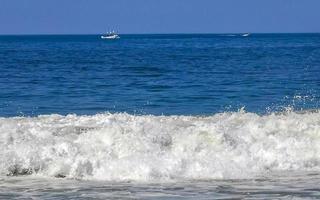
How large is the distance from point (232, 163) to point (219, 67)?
106 feet

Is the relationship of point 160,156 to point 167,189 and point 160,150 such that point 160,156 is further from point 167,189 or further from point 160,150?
point 167,189

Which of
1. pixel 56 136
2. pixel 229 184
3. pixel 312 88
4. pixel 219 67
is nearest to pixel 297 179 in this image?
pixel 229 184

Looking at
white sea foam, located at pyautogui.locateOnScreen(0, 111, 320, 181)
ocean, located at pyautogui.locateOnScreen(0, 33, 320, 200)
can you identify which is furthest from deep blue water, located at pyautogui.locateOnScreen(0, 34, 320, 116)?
white sea foam, located at pyautogui.locateOnScreen(0, 111, 320, 181)

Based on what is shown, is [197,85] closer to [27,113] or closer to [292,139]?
[27,113]

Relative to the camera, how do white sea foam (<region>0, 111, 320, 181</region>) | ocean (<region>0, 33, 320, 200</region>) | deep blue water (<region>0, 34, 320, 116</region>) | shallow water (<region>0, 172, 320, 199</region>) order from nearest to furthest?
shallow water (<region>0, 172, 320, 199</region>) < ocean (<region>0, 33, 320, 200</region>) < white sea foam (<region>0, 111, 320, 181</region>) < deep blue water (<region>0, 34, 320, 116</region>)

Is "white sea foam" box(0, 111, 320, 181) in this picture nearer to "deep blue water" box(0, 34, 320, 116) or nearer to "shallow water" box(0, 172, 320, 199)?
"shallow water" box(0, 172, 320, 199)

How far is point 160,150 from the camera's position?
13.2 meters

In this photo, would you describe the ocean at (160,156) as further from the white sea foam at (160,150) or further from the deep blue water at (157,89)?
the deep blue water at (157,89)

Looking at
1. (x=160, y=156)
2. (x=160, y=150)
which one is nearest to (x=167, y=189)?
(x=160, y=156)

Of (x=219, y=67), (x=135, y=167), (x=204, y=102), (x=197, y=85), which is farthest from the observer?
(x=219, y=67)

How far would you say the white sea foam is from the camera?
12000 mm

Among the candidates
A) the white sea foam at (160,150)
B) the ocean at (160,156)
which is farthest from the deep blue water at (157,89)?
the white sea foam at (160,150)

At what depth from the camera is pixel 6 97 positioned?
1050 inches

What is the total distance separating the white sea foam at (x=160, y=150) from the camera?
39.4 feet
